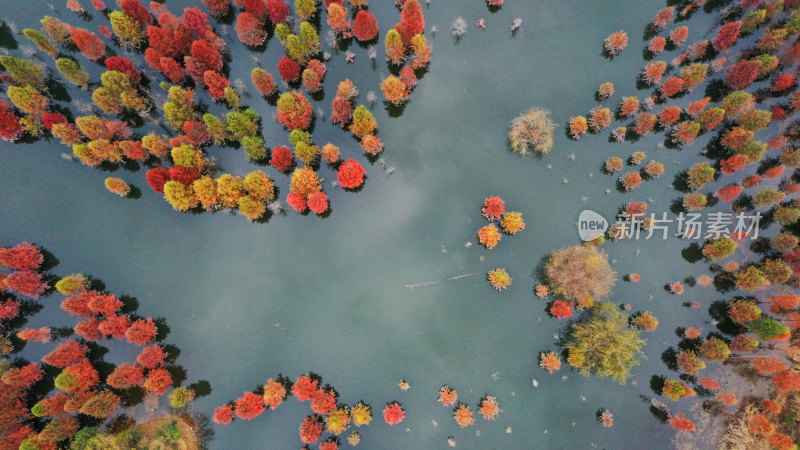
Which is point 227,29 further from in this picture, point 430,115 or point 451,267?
point 451,267

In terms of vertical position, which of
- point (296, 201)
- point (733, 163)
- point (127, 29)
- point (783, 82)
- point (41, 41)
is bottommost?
point (296, 201)

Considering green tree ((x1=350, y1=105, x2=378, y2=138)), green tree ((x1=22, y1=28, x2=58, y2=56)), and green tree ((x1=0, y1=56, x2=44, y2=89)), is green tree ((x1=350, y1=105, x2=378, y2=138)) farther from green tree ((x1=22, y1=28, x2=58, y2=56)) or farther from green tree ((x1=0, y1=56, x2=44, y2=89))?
green tree ((x1=0, y1=56, x2=44, y2=89))

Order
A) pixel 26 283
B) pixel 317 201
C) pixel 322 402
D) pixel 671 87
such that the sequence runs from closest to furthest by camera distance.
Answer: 1. pixel 26 283
2. pixel 322 402
3. pixel 317 201
4. pixel 671 87

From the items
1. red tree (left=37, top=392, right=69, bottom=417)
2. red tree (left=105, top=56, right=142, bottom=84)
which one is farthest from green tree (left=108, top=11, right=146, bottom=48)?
red tree (left=37, top=392, right=69, bottom=417)

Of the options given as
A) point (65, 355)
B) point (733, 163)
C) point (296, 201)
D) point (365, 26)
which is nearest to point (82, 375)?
point (65, 355)

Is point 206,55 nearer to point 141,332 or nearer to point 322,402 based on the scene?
point 141,332

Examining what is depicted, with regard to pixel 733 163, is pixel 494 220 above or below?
below

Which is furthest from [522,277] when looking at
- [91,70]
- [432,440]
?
[91,70]
